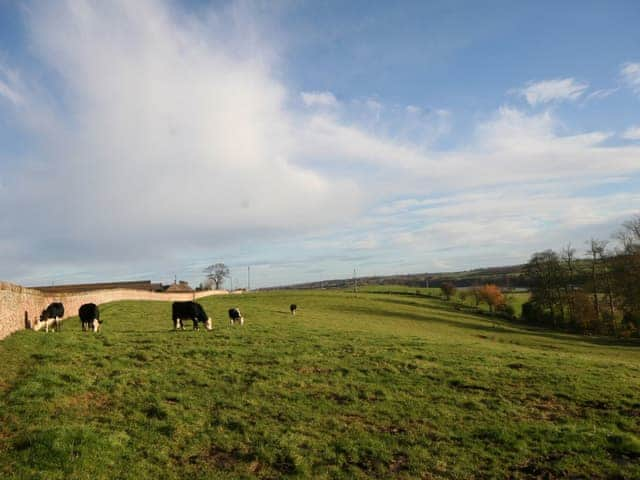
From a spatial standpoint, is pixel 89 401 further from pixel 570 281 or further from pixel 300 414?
pixel 570 281

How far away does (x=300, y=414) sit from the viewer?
1057 cm

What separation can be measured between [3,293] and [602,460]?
2034 centimetres

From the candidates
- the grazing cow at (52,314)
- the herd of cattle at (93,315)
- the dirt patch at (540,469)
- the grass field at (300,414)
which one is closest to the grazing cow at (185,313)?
the herd of cattle at (93,315)

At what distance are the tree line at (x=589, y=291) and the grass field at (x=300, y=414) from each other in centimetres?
4239

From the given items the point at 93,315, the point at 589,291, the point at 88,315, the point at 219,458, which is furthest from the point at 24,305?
the point at 589,291

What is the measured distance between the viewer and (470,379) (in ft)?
45.7

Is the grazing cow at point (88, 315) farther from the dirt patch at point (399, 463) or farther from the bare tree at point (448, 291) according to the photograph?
the bare tree at point (448, 291)

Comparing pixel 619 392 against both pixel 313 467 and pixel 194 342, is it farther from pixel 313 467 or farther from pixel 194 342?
pixel 194 342

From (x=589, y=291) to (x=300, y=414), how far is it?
62351mm

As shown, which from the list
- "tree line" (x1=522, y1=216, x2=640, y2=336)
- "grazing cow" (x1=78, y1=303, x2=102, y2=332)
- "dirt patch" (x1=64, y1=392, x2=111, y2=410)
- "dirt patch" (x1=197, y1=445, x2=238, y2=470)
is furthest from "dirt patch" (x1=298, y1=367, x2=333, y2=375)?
"tree line" (x1=522, y1=216, x2=640, y2=336)

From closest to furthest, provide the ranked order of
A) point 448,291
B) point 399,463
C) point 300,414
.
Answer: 1. point 399,463
2. point 300,414
3. point 448,291

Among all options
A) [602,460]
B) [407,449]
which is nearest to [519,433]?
[602,460]

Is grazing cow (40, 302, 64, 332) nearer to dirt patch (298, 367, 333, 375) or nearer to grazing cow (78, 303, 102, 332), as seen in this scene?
grazing cow (78, 303, 102, 332)

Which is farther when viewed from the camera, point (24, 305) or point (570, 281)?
point (570, 281)
